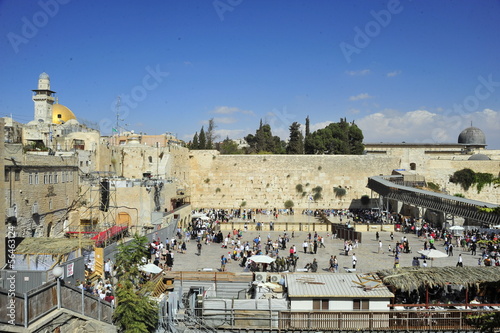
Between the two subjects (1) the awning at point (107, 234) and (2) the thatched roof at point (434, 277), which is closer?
(2) the thatched roof at point (434, 277)

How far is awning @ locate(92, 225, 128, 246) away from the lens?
15.1 m

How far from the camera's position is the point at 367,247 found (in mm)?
19203

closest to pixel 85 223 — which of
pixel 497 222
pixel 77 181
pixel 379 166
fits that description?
pixel 77 181

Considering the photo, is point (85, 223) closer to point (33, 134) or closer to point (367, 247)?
point (33, 134)

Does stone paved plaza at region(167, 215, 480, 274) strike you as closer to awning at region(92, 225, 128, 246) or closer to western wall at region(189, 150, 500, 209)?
awning at region(92, 225, 128, 246)

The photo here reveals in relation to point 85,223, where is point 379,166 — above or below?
above

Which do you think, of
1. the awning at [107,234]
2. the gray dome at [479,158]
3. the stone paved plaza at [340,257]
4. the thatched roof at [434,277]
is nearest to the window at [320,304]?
the thatched roof at [434,277]

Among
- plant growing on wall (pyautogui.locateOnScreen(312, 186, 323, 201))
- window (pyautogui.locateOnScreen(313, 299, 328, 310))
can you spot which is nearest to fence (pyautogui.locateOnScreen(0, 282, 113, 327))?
window (pyautogui.locateOnScreen(313, 299, 328, 310))

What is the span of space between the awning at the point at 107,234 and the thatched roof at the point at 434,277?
9.48 metres

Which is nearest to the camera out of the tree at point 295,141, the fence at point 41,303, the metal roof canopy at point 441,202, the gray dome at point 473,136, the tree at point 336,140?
the fence at point 41,303

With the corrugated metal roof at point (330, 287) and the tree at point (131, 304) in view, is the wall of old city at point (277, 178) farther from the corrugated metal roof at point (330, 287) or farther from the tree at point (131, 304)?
the tree at point (131, 304)

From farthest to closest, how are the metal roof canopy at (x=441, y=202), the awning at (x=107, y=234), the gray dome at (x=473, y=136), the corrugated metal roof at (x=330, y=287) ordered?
the gray dome at (x=473, y=136), the metal roof canopy at (x=441, y=202), the awning at (x=107, y=234), the corrugated metal roof at (x=330, y=287)

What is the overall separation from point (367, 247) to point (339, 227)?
12.2 feet

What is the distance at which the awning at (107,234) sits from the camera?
1512 cm
